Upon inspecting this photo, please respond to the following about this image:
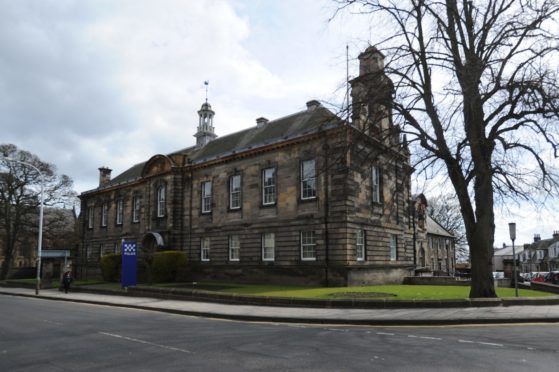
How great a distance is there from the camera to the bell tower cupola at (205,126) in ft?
147

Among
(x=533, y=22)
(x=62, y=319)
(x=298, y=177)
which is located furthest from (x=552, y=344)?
(x=298, y=177)

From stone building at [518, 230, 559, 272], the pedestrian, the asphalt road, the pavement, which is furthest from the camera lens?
stone building at [518, 230, 559, 272]

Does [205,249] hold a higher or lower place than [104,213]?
lower

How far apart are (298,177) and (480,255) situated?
13072mm

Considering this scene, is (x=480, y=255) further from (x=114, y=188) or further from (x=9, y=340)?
(x=114, y=188)

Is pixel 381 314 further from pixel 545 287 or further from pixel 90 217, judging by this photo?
pixel 90 217

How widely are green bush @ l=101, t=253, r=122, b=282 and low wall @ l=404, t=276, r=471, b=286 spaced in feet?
72.7

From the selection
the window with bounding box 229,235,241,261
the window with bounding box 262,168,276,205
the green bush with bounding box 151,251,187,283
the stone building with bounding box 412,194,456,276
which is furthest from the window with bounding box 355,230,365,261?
the stone building with bounding box 412,194,456,276

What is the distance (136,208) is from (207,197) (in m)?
10.9

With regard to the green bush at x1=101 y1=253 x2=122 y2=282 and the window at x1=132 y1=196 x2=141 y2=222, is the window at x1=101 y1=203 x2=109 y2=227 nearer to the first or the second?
the window at x1=132 y1=196 x2=141 y2=222

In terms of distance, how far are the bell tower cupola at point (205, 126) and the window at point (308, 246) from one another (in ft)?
67.7

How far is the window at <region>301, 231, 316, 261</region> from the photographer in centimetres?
2634

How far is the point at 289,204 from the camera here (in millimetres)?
27938

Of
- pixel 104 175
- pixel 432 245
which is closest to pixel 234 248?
pixel 104 175
